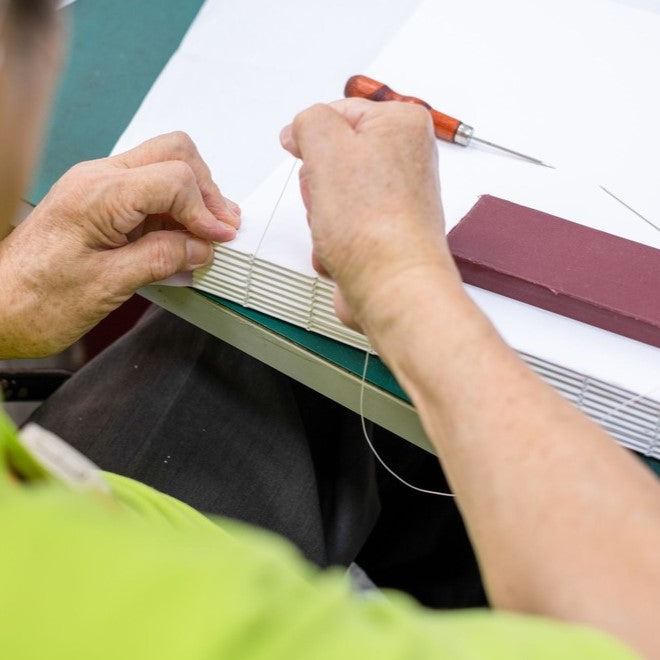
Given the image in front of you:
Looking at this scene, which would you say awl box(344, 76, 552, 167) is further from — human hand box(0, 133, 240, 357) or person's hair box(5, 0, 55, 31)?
person's hair box(5, 0, 55, 31)

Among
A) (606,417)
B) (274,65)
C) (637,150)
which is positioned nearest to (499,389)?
(606,417)

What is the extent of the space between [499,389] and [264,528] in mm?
388

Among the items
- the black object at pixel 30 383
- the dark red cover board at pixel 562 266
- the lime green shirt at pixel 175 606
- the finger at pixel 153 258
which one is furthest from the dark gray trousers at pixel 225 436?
the lime green shirt at pixel 175 606

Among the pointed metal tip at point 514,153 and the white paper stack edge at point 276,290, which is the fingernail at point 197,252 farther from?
the pointed metal tip at point 514,153

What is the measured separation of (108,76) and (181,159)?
0.29 meters

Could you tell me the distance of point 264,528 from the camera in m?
Answer: 0.84

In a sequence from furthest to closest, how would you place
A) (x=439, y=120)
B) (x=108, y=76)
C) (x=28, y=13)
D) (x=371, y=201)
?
1. (x=108, y=76)
2. (x=439, y=120)
3. (x=371, y=201)
4. (x=28, y=13)

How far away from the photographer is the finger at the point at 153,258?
0.75 m

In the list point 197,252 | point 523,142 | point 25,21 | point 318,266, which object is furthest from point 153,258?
point 523,142

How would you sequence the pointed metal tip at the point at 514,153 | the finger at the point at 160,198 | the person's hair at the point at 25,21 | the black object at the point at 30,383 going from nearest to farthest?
the person's hair at the point at 25,21 → the finger at the point at 160,198 → the pointed metal tip at the point at 514,153 → the black object at the point at 30,383

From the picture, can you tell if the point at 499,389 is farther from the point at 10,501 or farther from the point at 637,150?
the point at 637,150

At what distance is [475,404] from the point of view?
0.54 meters

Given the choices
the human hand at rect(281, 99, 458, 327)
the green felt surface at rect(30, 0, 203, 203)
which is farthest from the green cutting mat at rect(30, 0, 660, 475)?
the human hand at rect(281, 99, 458, 327)

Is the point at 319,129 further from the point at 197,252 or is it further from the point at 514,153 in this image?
the point at 514,153
